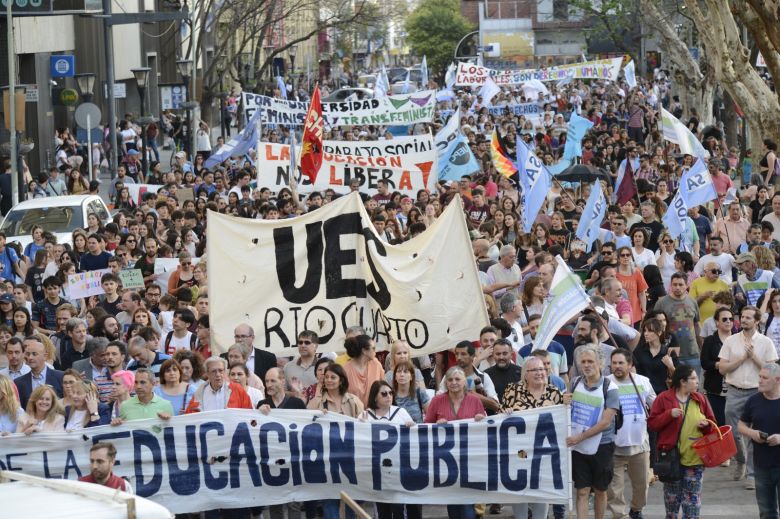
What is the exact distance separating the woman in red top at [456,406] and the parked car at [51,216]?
37.3ft

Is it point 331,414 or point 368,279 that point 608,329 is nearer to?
point 368,279

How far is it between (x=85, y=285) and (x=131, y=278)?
447 mm

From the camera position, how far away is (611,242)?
14594 millimetres

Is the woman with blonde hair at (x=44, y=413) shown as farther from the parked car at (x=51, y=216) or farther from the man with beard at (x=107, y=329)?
the parked car at (x=51, y=216)

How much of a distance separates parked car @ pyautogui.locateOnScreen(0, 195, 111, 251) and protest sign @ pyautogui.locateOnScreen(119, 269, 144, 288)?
5998mm

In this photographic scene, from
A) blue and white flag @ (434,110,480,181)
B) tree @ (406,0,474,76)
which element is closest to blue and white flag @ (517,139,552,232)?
blue and white flag @ (434,110,480,181)

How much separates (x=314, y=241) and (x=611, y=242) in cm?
406

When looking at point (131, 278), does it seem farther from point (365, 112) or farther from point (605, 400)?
point (365, 112)

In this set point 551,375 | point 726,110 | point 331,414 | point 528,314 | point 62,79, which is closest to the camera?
point 331,414

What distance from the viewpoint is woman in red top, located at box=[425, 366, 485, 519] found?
978 cm

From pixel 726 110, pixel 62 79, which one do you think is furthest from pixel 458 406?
pixel 62 79

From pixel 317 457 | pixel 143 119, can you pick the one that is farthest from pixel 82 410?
pixel 143 119

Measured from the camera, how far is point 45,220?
2056 cm

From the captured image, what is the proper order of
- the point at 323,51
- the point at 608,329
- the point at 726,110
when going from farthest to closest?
the point at 323,51 → the point at 726,110 → the point at 608,329
